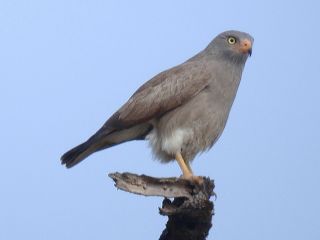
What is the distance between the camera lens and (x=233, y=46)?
36.9ft

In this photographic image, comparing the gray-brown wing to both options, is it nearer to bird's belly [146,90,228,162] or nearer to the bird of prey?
the bird of prey

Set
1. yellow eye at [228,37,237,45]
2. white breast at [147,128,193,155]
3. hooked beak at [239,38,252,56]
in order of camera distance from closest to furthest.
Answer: white breast at [147,128,193,155] < hooked beak at [239,38,252,56] < yellow eye at [228,37,237,45]

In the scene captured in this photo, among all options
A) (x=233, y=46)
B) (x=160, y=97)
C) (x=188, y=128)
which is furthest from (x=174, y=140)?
(x=233, y=46)

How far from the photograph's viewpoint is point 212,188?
9.26 meters

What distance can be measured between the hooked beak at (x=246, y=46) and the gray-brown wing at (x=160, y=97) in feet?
2.35

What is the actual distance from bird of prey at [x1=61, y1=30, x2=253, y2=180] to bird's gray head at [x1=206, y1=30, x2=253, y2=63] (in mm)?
20

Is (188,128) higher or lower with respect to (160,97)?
lower

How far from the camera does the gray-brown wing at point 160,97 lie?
10547 mm

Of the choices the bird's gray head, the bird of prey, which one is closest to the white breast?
the bird of prey

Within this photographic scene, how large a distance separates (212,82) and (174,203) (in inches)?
98.6

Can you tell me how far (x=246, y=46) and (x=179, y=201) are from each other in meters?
3.11

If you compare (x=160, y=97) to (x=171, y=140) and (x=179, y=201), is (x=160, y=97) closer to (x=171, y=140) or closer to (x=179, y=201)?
(x=171, y=140)

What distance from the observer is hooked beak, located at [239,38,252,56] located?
11.1 m

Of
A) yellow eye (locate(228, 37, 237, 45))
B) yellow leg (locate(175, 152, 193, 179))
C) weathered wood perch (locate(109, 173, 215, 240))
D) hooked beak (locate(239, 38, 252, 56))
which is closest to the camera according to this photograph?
weathered wood perch (locate(109, 173, 215, 240))
